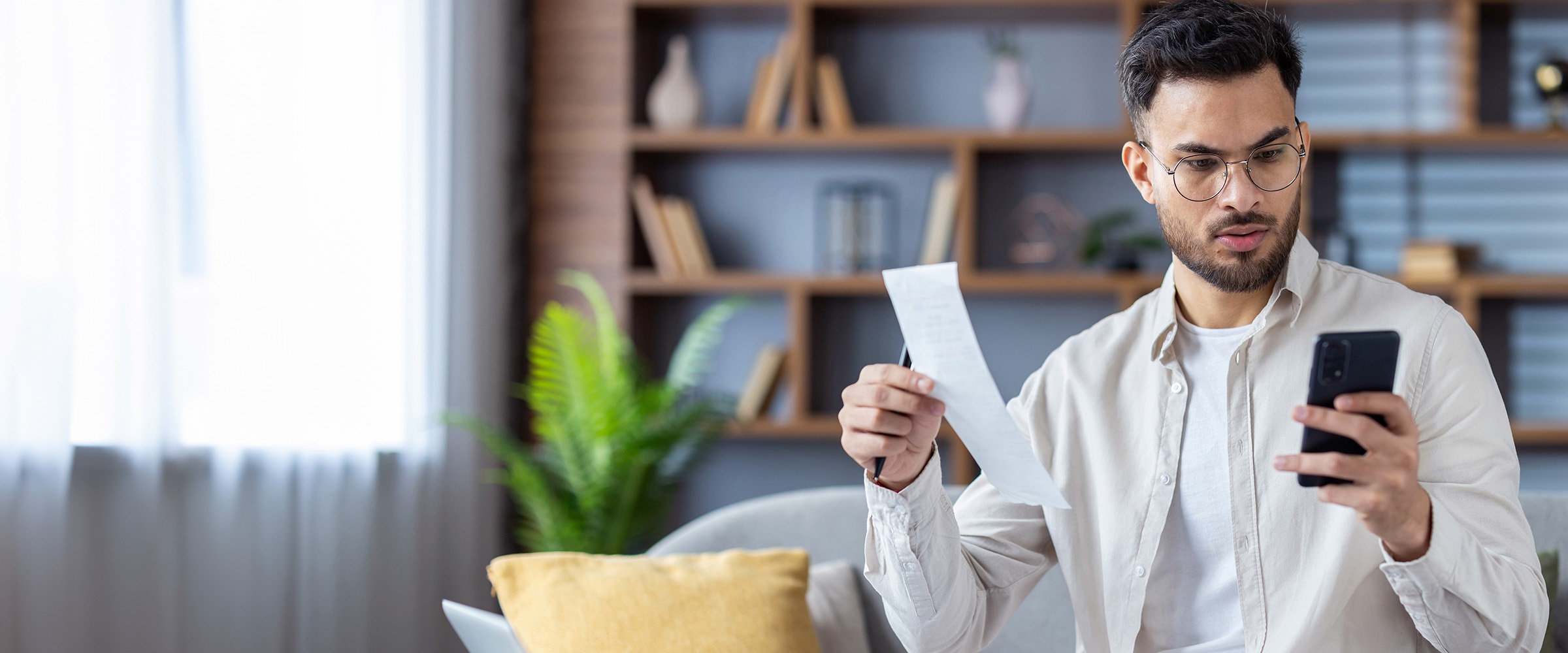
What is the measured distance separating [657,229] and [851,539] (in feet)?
4.75

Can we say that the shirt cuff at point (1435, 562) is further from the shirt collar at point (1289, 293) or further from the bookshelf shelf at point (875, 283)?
the bookshelf shelf at point (875, 283)

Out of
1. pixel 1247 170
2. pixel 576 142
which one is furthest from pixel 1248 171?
pixel 576 142

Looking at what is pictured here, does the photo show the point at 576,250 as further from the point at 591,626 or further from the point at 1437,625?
the point at 1437,625

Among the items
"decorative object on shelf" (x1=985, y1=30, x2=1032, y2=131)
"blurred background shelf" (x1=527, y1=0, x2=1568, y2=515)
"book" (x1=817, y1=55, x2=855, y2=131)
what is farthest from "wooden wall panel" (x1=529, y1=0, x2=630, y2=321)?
"decorative object on shelf" (x1=985, y1=30, x2=1032, y2=131)

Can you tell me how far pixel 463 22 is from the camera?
2.81m

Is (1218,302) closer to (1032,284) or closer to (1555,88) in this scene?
(1032,284)

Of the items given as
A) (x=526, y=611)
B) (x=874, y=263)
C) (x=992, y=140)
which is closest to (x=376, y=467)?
(x=526, y=611)

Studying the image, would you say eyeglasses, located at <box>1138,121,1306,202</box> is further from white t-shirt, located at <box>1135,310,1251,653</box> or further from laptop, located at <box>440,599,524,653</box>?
laptop, located at <box>440,599,524,653</box>

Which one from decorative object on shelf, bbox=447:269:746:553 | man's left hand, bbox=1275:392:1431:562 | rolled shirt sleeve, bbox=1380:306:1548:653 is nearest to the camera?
man's left hand, bbox=1275:392:1431:562

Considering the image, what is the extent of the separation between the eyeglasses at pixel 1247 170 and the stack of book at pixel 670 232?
6.80ft

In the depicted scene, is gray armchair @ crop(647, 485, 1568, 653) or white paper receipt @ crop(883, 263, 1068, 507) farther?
gray armchair @ crop(647, 485, 1568, 653)

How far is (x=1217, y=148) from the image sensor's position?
1125 mm

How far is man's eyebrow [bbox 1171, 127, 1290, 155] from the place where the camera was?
1.12m

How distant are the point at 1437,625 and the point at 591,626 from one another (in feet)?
3.22
